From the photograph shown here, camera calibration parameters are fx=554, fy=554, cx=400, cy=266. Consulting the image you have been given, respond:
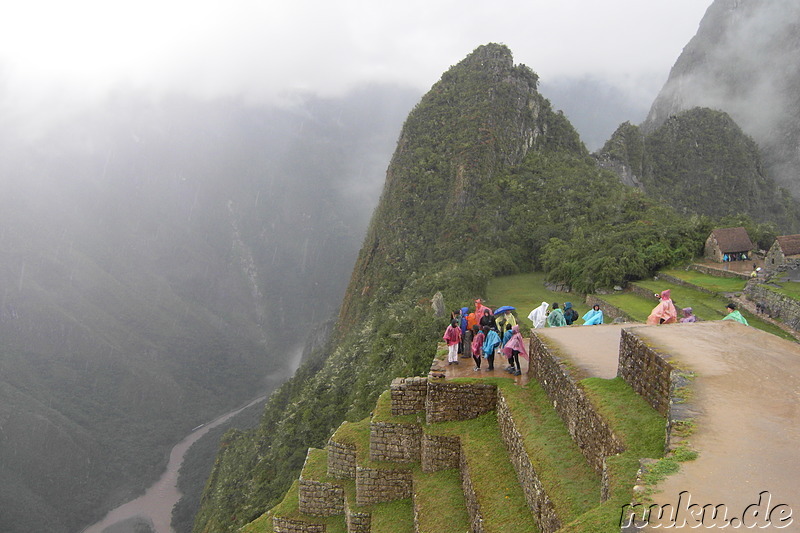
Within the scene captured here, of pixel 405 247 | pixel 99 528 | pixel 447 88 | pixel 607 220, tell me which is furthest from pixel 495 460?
pixel 99 528

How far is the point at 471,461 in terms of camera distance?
9695mm

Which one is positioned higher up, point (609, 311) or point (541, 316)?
point (541, 316)

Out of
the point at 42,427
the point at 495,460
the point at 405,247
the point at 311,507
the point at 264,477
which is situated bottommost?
the point at 42,427

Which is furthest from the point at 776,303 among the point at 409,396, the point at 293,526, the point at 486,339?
the point at 293,526

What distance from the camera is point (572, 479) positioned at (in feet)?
24.1

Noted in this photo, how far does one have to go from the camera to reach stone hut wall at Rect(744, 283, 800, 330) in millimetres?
21844

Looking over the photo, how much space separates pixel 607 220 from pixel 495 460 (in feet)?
117

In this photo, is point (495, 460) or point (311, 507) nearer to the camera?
point (495, 460)

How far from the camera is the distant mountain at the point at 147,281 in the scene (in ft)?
224

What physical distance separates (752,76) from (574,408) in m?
96.4

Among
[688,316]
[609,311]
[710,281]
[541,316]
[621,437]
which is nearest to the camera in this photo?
[621,437]

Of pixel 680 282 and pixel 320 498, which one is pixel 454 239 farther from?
pixel 320 498

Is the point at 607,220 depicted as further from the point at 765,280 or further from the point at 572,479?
the point at 572,479

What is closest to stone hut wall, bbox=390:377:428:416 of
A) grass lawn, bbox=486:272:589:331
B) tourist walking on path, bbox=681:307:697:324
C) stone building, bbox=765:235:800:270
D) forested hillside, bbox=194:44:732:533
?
tourist walking on path, bbox=681:307:697:324
